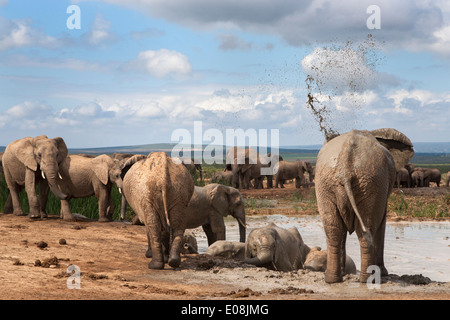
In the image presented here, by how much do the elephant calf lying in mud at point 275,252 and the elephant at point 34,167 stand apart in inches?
217

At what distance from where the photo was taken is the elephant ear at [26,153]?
15.1 m

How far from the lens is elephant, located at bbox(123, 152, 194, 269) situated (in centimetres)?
913

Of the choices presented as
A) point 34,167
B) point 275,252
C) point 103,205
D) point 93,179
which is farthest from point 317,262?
point 34,167

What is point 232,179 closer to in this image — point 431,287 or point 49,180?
point 49,180

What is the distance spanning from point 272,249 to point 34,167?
7776 millimetres

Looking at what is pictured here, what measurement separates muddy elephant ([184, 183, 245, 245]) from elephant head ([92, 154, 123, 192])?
3752 mm

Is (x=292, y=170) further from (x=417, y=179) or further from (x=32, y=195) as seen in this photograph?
(x=32, y=195)

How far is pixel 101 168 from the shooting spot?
15328 mm

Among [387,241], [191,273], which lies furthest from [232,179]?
[191,273]

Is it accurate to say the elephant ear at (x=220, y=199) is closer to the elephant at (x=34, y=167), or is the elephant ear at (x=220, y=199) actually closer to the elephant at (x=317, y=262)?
the elephant at (x=317, y=262)

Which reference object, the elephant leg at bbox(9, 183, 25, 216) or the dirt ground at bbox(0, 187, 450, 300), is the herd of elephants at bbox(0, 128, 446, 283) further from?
the dirt ground at bbox(0, 187, 450, 300)

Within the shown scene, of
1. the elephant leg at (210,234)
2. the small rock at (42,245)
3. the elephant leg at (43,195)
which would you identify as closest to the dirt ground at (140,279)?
the small rock at (42,245)

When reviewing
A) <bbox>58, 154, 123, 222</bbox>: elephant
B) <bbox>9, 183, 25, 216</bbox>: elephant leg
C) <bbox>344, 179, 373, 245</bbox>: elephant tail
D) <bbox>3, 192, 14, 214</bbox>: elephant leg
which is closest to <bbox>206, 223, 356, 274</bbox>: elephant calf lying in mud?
<bbox>344, 179, 373, 245</bbox>: elephant tail
